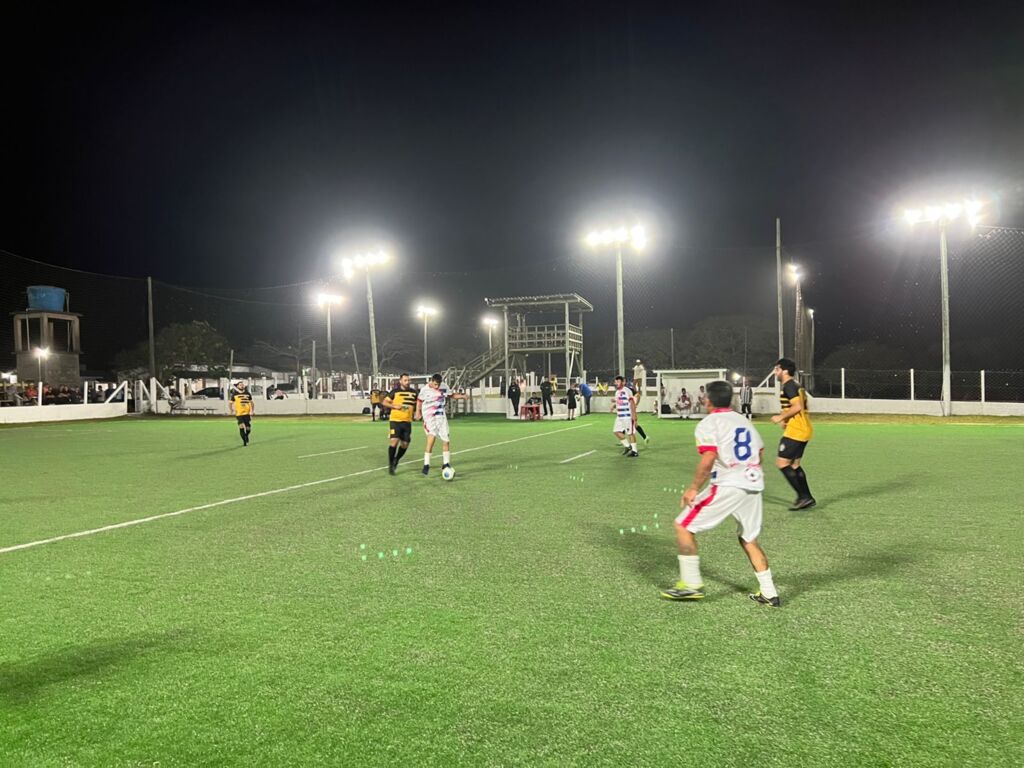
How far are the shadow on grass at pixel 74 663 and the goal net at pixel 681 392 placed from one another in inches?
1162

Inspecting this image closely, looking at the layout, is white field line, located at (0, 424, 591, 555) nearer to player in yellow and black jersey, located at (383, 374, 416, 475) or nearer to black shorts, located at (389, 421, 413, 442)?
player in yellow and black jersey, located at (383, 374, 416, 475)

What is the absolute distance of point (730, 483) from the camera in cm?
496

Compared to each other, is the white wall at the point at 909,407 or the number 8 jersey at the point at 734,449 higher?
the number 8 jersey at the point at 734,449

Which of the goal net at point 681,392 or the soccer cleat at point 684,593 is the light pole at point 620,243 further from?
the soccer cleat at point 684,593

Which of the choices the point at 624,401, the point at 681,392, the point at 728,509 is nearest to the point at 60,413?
the point at 681,392

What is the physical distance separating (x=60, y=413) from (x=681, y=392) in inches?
1342

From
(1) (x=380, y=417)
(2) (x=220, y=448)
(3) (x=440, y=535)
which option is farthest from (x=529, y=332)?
(3) (x=440, y=535)

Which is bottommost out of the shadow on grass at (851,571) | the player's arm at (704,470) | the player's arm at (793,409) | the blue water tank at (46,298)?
the shadow on grass at (851,571)

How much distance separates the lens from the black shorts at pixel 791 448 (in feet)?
29.6

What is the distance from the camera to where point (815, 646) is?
13.8ft

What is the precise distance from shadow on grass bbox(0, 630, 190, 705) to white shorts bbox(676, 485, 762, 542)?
3732mm

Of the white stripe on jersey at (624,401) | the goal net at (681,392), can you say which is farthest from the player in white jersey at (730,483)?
the goal net at (681,392)

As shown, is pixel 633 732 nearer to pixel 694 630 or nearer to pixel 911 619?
pixel 694 630

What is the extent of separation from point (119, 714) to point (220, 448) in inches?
679
